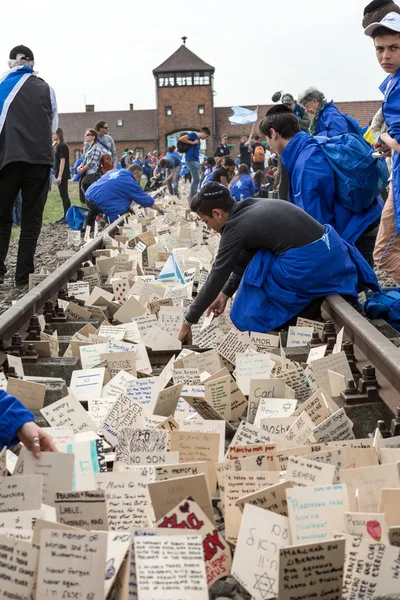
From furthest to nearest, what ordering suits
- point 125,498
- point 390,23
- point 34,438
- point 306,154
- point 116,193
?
point 116,193 → point 306,154 → point 390,23 → point 34,438 → point 125,498

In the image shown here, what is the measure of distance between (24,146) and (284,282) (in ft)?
10.6

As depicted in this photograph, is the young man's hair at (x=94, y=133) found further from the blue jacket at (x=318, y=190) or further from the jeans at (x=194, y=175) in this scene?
the blue jacket at (x=318, y=190)

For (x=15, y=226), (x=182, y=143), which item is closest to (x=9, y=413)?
(x=15, y=226)

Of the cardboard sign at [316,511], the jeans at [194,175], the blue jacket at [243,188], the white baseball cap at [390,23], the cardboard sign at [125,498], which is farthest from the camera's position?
the jeans at [194,175]

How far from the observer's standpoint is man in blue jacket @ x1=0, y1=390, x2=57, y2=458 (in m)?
2.62

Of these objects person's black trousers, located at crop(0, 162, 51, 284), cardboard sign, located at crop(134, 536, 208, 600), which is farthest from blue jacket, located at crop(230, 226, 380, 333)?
cardboard sign, located at crop(134, 536, 208, 600)

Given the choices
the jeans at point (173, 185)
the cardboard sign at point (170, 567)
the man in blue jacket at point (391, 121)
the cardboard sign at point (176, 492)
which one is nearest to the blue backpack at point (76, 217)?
the man in blue jacket at point (391, 121)

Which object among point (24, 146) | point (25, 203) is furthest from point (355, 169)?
point (25, 203)

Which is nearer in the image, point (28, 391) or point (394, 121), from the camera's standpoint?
point (28, 391)

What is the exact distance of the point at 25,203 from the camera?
26.1ft

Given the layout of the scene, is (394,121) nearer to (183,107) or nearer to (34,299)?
(34,299)

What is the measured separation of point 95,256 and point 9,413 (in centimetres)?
640

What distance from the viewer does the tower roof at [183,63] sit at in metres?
80.7

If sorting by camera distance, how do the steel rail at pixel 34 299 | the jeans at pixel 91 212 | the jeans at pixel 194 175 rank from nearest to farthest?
1. the steel rail at pixel 34 299
2. the jeans at pixel 91 212
3. the jeans at pixel 194 175
